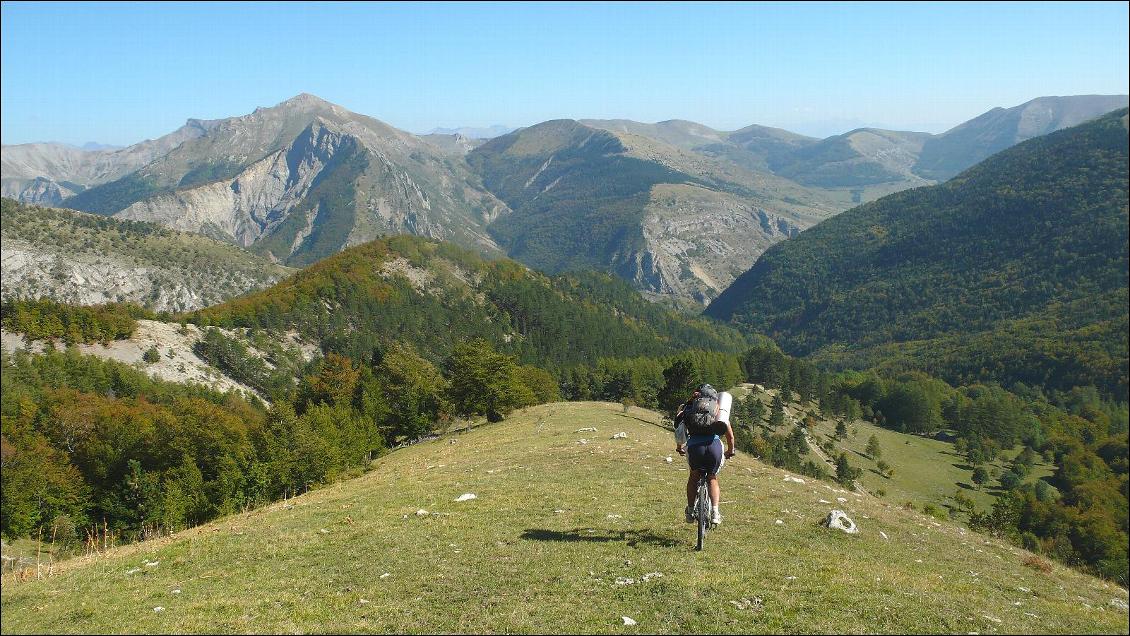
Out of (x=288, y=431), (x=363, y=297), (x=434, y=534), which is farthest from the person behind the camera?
(x=363, y=297)

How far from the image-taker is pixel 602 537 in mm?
15141

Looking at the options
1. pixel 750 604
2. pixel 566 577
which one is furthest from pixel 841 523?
pixel 566 577

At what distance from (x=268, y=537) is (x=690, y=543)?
12603 mm

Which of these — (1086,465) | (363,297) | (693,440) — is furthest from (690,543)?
(363,297)

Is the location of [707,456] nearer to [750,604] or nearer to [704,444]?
[704,444]

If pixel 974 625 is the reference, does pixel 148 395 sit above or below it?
below

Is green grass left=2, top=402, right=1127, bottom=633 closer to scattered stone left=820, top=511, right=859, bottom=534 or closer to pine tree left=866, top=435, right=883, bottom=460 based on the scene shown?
scattered stone left=820, top=511, right=859, bottom=534

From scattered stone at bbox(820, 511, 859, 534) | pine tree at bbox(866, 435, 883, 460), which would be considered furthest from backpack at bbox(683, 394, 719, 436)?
pine tree at bbox(866, 435, 883, 460)

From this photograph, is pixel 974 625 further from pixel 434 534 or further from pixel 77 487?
pixel 77 487

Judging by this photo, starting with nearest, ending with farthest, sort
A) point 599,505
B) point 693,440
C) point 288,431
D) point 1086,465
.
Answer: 1. point 693,440
2. point 599,505
3. point 288,431
4. point 1086,465

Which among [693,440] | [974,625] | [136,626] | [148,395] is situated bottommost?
[148,395]

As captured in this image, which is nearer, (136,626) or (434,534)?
(136,626)

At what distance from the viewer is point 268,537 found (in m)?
17.2

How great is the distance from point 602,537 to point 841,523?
7539 mm
